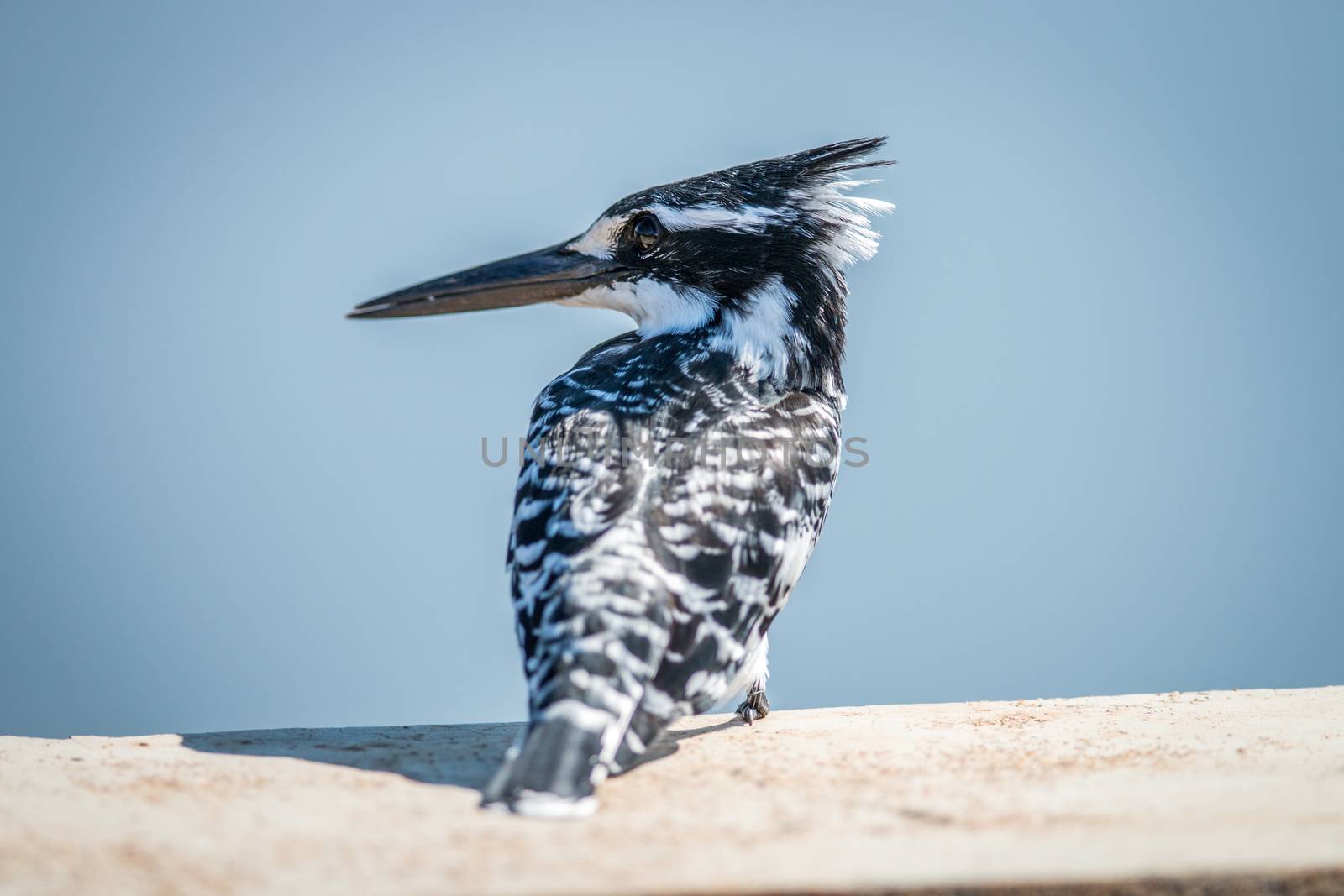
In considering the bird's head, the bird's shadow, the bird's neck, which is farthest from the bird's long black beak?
the bird's shadow

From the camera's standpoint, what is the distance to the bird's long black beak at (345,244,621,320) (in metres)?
4.21

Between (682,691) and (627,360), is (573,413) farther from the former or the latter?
(682,691)

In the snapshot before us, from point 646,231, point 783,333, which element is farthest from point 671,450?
point 646,231

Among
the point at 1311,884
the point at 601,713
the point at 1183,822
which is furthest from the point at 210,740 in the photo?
the point at 1311,884

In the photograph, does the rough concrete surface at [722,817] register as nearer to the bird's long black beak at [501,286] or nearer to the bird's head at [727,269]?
the bird's head at [727,269]

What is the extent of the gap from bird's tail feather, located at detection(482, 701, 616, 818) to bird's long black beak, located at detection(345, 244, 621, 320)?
7.02 feet

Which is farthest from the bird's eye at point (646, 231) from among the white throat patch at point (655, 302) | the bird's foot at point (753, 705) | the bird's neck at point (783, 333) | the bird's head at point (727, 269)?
the bird's foot at point (753, 705)

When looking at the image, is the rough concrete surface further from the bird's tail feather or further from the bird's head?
the bird's head

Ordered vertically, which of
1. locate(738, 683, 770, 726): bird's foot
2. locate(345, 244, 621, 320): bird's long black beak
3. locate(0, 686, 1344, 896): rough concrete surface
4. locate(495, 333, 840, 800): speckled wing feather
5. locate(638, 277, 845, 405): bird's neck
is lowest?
locate(738, 683, 770, 726): bird's foot

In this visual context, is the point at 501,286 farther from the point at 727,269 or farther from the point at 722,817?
the point at 722,817

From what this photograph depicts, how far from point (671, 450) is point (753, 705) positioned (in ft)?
4.95

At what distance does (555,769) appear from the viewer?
249 cm

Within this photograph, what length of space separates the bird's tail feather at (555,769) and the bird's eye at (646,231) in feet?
7.15

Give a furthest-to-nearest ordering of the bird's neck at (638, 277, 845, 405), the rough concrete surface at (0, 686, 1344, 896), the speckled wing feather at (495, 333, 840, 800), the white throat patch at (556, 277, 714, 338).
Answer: the white throat patch at (556, 277, 714, 338) < the bird's neck at (638, 277, 845, 405) < the speckled wing feather at (495, 333, 840, 800) < the rough concrete surface at (0, 686, 1344, 896)
